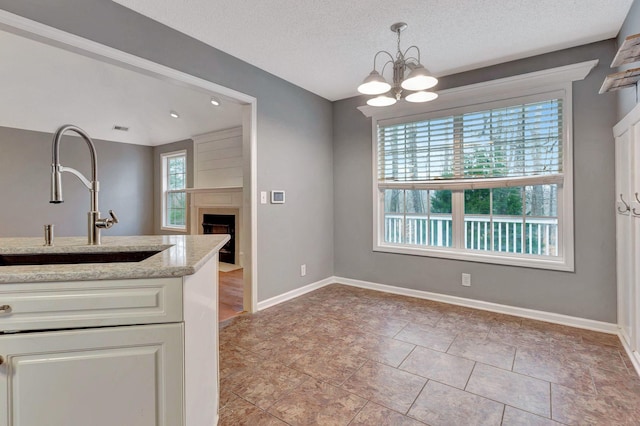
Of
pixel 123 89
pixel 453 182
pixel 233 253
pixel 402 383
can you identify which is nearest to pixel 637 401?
pixel 402 383

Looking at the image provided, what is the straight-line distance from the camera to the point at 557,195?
2959mm

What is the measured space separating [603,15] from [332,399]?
3320 millimetres

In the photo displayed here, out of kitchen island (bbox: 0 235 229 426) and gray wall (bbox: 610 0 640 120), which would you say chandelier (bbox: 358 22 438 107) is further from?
kitchen island (bbox: 0 235 229 426)

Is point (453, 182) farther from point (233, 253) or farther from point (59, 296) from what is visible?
point (233, 253)

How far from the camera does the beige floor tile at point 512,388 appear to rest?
69.2 inches

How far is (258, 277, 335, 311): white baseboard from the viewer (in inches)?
133

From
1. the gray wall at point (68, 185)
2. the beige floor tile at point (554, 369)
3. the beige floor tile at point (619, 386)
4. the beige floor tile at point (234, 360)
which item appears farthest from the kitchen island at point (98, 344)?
the gray wall at point (68, 185)

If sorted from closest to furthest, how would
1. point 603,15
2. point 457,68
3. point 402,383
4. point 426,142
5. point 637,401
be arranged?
point 637,401 < point 402,383 < point 603,15 < point 457,68 < point 426,142

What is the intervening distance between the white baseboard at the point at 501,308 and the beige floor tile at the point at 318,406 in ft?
6.75

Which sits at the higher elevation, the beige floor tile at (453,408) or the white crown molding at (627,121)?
the white crown molding at (627,121)

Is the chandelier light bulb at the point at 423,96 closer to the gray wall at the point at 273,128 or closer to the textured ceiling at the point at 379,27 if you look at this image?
the textured ceiling at the point at 379,27

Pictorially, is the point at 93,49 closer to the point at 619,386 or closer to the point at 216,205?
the point at 216,205

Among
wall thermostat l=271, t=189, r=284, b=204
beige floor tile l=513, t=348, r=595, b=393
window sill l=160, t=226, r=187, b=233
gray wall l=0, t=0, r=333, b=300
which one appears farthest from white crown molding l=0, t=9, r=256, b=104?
window sill l=160, t=226, r=187, b=233

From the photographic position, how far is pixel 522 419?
1639 millimetres
